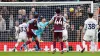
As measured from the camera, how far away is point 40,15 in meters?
28.5

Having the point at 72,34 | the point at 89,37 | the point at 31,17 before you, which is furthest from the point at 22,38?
the point at 89,37

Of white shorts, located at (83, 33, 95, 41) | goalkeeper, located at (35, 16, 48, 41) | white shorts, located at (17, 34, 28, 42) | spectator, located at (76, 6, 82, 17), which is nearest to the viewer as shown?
white shorts, located at (83, 33, 95, 41)

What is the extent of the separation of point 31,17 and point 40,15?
0.80 m

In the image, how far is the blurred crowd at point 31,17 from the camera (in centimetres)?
2789

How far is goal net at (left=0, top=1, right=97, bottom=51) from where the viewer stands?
27.8 m

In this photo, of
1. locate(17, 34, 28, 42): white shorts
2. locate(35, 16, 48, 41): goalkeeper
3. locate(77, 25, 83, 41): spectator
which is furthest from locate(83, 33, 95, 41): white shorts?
locate(17, 34, 28, 42): white shorts

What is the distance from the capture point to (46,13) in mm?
28484

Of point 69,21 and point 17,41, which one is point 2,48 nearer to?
point 17,41

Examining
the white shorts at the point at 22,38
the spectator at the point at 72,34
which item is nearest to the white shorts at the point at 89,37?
the spectator at the point at 72,34

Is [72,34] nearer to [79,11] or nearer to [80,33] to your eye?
[80,33]

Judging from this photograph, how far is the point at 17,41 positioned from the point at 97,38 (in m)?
4.42

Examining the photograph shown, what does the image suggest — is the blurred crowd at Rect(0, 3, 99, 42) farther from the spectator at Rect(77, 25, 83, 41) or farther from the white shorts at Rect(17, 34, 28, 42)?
the white shorts at Rect(17, 34, 28, 42)

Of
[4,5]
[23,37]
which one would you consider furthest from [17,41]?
[4,5]

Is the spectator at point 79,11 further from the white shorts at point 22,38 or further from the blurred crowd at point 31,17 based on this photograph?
the white shorts at point 22,38
